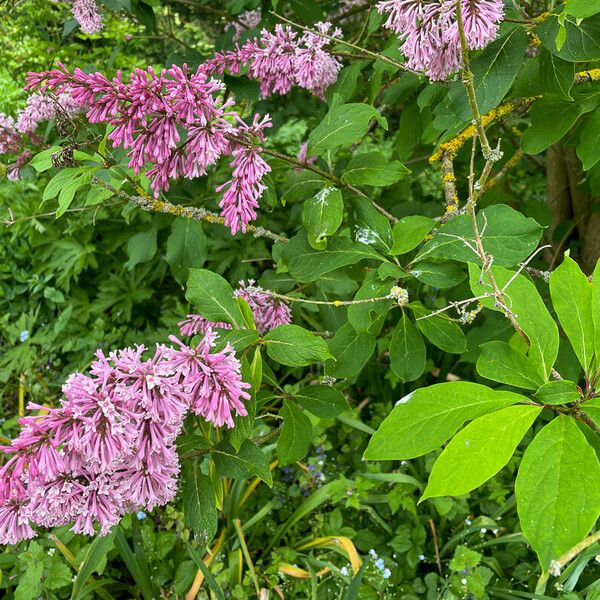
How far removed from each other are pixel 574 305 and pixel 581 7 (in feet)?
1.36

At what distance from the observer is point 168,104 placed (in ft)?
3.10

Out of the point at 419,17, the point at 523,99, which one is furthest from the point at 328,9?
the point at 419,17

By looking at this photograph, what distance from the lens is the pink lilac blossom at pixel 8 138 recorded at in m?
1.63

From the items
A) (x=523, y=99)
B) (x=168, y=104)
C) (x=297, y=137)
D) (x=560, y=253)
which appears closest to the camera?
(x=168, y=104)

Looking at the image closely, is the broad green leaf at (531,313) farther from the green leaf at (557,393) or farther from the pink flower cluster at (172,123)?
the pink flower cluster at (172,123)

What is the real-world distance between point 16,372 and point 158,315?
761 millimetres

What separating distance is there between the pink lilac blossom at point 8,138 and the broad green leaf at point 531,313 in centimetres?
137

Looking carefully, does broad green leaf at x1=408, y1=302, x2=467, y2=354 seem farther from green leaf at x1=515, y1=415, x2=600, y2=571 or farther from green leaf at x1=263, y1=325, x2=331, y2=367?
green leaf at x1=515, y1=415, x2=600, y2=571

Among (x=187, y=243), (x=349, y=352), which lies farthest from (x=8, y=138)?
(x=349, y=352)

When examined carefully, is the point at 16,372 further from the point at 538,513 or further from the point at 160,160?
the point at 538,513

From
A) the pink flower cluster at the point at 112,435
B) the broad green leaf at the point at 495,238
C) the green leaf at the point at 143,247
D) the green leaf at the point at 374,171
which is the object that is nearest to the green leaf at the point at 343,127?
the green leaf at the point at 374,171

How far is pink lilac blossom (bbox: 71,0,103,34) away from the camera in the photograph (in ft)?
5.19

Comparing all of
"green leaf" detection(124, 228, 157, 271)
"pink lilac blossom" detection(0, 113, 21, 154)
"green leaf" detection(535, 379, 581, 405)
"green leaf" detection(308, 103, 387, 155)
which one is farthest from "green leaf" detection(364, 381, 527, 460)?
"pink lilac blossom" detection(0, 113, 21, 154)

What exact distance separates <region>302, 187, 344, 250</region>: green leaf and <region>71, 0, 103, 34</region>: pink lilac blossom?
0.98 meters
